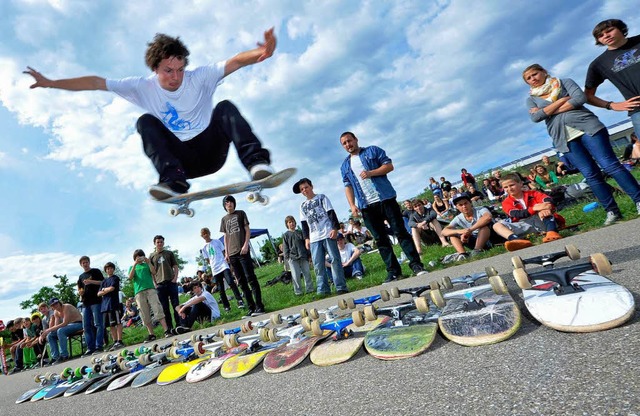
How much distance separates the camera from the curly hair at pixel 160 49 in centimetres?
334

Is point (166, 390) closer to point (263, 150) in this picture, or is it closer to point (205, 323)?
point (263, 150)

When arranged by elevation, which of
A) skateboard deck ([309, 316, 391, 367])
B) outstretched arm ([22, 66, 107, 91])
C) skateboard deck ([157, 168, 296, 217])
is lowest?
skateboard deck ([309, 316, 391, 367])

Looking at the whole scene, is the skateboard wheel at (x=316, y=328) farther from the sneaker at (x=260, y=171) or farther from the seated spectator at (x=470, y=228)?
the seated spectator at (x=470, y=228)

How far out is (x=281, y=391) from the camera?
1.84 m

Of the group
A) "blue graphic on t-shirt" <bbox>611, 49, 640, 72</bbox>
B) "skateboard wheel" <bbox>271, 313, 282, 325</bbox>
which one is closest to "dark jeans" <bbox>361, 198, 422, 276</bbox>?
"skateboard wheel" <bbox>271, 313, 282, 325</bbox>

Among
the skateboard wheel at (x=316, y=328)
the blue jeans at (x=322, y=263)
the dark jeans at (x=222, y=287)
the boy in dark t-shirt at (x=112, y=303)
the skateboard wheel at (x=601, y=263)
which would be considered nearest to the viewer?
the skateboard wheel at (x=601, y=263)

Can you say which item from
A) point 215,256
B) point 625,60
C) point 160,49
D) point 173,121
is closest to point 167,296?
point 215,256

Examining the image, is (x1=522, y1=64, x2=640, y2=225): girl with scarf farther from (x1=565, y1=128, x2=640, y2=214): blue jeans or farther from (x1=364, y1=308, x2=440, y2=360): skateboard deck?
(x1=364, y1=308, x2=440, y2=360): skateboard deck

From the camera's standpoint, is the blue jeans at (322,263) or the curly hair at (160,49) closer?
the curly hair at (160,49)

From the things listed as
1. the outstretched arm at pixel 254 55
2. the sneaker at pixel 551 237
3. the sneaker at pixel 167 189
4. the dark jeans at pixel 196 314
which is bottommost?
the sneaker at pixel 551 237

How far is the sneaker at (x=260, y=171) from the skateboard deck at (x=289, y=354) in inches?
55.6

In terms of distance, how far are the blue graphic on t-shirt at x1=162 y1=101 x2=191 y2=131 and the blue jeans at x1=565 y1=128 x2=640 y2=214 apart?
393 centimetres

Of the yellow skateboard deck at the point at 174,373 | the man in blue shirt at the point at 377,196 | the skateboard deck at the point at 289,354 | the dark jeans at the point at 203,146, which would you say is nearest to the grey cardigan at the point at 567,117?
the man in blue shirt at the point at 377,196

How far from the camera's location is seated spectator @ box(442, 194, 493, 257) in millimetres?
5195
